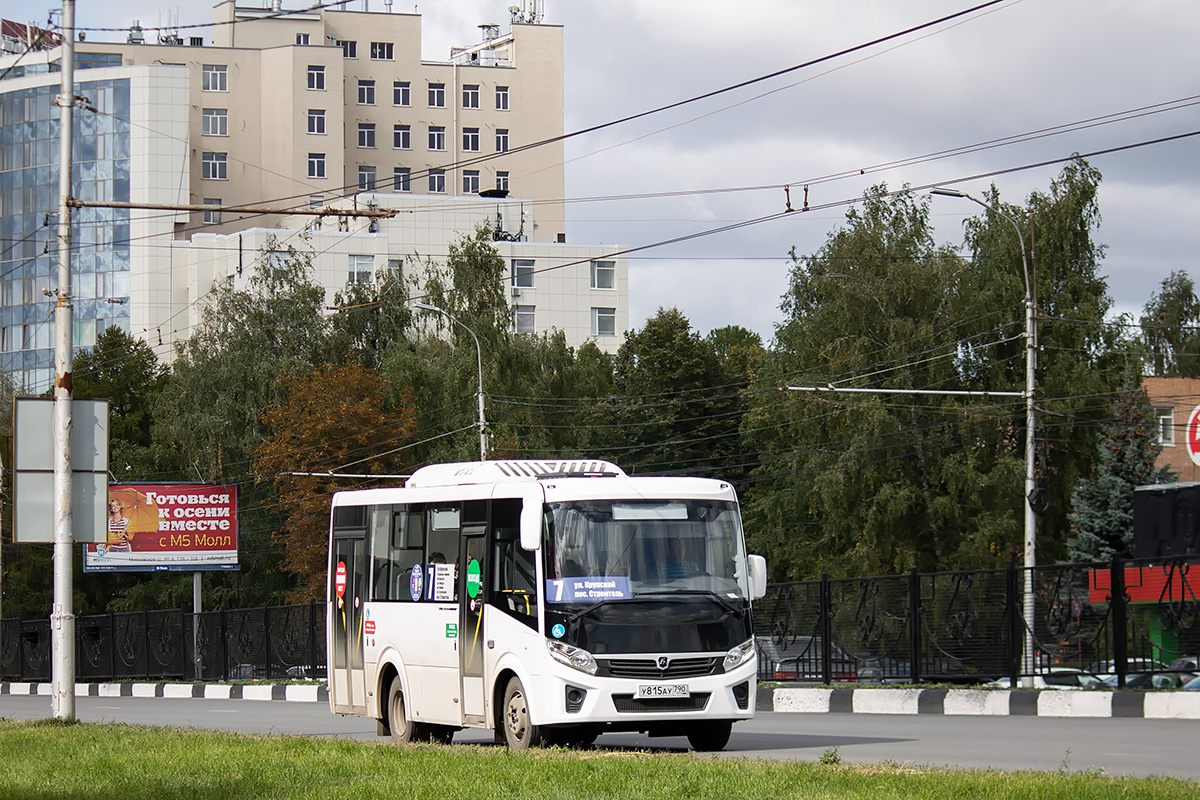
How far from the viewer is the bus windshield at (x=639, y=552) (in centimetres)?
1464

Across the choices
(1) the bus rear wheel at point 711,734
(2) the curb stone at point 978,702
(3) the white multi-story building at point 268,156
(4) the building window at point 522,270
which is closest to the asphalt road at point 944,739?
(1) the bus rear wheel at point 711,734

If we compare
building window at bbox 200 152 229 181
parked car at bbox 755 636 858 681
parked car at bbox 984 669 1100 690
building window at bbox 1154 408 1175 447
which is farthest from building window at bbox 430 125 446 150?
parked car at bbox 984 669 1100 690

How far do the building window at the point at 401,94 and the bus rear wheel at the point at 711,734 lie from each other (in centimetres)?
10264

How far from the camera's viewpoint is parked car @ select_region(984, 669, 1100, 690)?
821 inches

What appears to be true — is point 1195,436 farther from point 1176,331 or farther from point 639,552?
point 1176,331

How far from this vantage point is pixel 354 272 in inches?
3676

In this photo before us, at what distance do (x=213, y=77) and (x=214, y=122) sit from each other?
3.17m

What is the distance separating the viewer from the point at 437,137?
379 ft

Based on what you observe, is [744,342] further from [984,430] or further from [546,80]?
[984,430]

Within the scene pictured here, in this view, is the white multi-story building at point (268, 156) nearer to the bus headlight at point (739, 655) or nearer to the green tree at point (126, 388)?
the green tree at point (126, 388)

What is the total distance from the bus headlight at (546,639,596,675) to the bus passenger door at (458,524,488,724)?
1.24 meters

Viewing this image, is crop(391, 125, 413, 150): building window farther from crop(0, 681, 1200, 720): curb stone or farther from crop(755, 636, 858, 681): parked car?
crop(0, 681, 1200, 720): curb stone

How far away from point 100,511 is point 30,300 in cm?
8473

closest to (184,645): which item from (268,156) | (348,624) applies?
(348,624)
